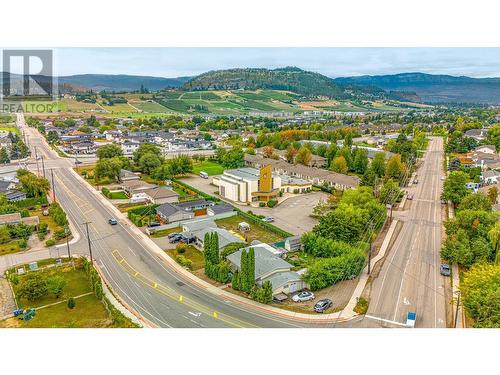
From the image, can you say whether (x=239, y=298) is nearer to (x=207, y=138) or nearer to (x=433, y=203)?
(x=433, y=203)

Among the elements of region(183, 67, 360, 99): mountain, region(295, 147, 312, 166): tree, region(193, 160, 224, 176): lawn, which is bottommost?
region(193, 160, 224, 176): lawn

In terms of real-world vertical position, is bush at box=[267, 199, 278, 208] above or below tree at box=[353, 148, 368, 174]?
below

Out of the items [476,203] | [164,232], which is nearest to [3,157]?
[164,232]

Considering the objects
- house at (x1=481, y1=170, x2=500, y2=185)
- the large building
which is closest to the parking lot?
the large building

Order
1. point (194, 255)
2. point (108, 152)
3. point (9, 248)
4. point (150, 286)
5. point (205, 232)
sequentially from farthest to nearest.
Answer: point (108, 152)
point (205, 232)
point (9, 248)
point (194, 255)
point (150, 286)

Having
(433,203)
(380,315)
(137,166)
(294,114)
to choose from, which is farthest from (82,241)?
(294,114)

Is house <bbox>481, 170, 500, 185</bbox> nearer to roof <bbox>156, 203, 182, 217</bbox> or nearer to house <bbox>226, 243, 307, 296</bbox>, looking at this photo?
house <bbox>226, 243, 307, 296</bbox>

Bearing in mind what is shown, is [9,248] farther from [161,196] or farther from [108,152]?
[108,152]
